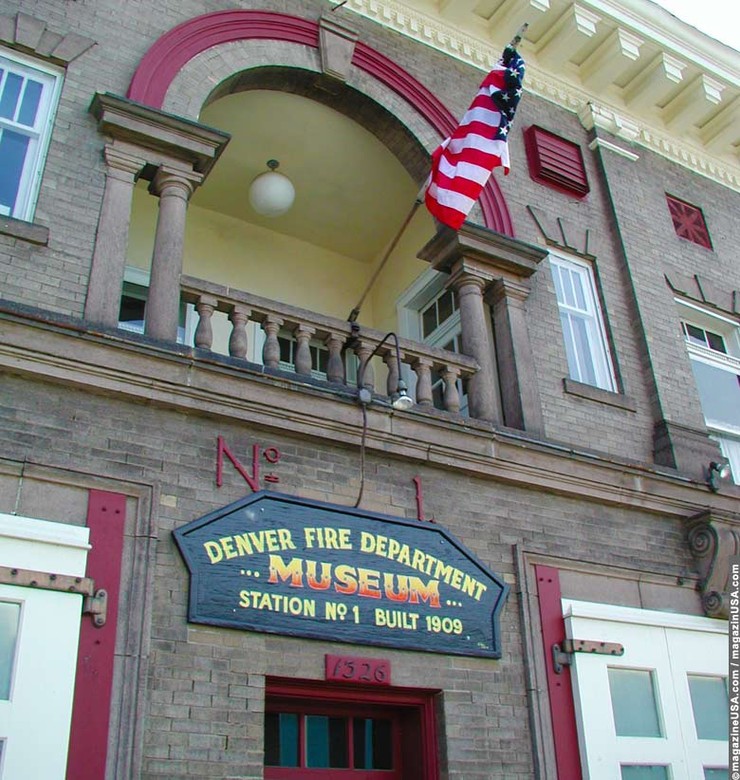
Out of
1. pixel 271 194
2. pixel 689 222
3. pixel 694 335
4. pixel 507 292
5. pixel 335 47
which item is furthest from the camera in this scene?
pixel 689 222

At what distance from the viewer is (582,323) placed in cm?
1045

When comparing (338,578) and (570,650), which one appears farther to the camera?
(570,650)

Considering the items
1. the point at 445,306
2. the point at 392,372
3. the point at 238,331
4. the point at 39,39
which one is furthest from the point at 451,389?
the point at 39,39

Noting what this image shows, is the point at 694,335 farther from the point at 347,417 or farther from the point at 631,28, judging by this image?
the point at 347,417

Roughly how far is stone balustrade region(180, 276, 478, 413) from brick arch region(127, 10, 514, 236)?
191cm

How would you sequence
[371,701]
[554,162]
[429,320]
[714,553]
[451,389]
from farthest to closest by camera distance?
1. [429,320]
2. [554,162]
3. [714,553]
4. [451,389]
5. [371,701]

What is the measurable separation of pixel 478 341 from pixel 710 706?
390cm

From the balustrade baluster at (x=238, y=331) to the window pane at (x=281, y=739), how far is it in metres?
2.83

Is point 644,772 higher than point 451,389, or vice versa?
point 451,389

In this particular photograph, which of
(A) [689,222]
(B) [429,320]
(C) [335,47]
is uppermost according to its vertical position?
(C) [335,47]

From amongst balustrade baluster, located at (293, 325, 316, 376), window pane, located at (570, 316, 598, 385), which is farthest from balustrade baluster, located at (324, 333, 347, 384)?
window pane, located at (570, 316, 598, 385)

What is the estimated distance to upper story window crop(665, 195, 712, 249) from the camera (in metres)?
12.1

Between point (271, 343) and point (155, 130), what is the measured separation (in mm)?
2077

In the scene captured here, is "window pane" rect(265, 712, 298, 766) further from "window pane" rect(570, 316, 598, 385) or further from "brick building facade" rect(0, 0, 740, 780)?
"window pane" rect(570, 316, 598, 385)
